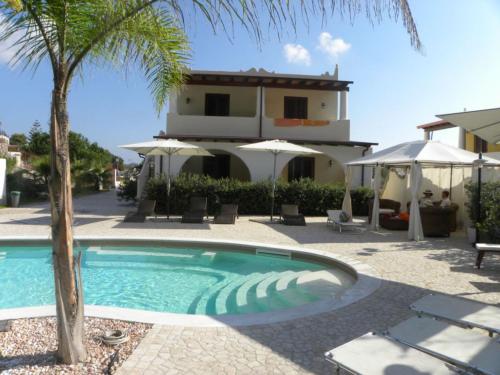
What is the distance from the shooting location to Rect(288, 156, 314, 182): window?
2100 cm

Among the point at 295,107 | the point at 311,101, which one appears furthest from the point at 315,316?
the point at 311,101

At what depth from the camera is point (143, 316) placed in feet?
15.0

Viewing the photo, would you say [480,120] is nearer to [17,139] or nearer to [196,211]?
[196,211]

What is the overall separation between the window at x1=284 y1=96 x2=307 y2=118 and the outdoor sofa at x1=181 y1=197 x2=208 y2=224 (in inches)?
361

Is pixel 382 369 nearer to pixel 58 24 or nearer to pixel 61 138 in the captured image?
pixel 61 138

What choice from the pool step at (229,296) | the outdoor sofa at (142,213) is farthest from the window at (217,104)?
the pool step at (229,296)

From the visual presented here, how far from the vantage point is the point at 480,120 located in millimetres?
5512

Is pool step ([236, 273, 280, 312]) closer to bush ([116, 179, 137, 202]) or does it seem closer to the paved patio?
the paved patio

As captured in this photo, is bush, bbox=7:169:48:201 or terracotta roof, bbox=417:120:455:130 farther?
terracotta roof, bbox=417:120:455:130

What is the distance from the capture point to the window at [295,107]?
21.4 metres

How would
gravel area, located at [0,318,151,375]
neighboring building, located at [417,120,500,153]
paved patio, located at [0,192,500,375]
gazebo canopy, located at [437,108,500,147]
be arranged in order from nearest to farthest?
gravel area, located at [0,318,151,375] → paved patio, located at [0,192,500,375] → gazebo canopy, located at [437,108,500,147] → neighboring building, located at [417,120,500,153]

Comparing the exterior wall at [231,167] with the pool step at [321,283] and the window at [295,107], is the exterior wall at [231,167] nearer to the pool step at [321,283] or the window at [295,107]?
the window at [295,107]

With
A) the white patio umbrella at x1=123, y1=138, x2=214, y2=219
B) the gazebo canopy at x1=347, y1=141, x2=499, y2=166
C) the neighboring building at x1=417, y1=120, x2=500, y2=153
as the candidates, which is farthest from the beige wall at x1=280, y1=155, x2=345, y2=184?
the neighboring building at x1=417, y1=120, x2=500, y2=153

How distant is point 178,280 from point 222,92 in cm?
1520
